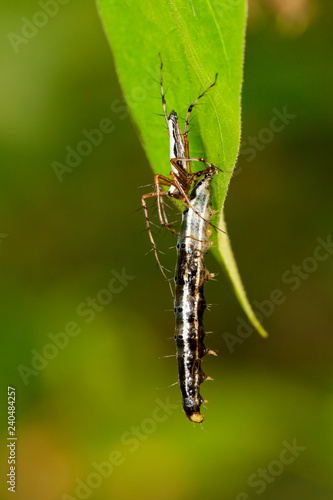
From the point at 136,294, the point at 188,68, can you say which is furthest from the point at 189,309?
the point at 136,294

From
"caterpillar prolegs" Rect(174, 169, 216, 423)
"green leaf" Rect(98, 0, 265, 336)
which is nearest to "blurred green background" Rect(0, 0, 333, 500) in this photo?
"caterpillar prolegs" Rect(174, 169, 216, 423)

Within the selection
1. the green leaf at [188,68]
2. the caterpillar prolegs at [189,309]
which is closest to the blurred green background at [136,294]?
the caterpillar prolegs at [189,309]

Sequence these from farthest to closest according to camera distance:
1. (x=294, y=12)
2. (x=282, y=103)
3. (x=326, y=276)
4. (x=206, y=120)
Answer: (x=326, y=276)
(x=282, y=103)
(x=294, y=12)
(x=206, y=120)

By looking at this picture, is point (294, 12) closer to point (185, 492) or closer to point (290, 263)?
point (290, 263)

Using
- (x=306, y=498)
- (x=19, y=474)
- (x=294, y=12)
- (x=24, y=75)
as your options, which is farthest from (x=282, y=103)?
(x=19, y=474)

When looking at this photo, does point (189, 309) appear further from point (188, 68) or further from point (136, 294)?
point (136, 294)

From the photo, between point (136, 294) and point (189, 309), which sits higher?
point (136, 294)

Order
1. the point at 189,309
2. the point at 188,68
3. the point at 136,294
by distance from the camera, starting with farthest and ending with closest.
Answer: the point at 136,294, the point at 189,309, the point at 188,68
